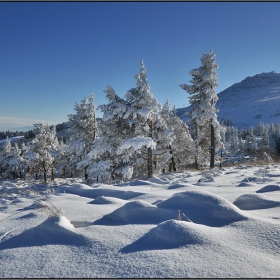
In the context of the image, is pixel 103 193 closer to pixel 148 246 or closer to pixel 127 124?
pixel 148 246

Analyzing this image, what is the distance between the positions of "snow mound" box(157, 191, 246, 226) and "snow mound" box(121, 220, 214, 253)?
469 millimetres

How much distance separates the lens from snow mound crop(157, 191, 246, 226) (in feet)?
7.20

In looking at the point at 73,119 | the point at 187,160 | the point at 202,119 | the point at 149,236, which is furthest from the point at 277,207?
the point at 73,119

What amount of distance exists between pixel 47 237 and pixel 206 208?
185 cm

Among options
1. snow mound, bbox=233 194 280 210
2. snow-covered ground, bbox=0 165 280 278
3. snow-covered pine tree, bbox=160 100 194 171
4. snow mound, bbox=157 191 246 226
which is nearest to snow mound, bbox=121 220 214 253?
snow-covered ground, bbox=0 165 280 278

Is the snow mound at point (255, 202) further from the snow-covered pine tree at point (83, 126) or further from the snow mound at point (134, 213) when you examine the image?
the snow-covered pine tree at point (83, 126)

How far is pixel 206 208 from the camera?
8.12 ft

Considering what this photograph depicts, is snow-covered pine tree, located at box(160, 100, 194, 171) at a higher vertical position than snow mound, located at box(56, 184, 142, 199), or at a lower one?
higher

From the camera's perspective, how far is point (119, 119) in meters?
13.4

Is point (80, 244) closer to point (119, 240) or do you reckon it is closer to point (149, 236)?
point (119, 240)

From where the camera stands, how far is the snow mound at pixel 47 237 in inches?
71.5

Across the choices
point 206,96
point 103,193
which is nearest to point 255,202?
point 103,193

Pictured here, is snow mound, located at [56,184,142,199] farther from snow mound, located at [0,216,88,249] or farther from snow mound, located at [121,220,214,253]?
snow mound, located at [121,220,214,253]

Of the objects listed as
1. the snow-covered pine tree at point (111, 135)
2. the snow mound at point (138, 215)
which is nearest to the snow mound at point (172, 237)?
the snow mound at point (138, 215)
